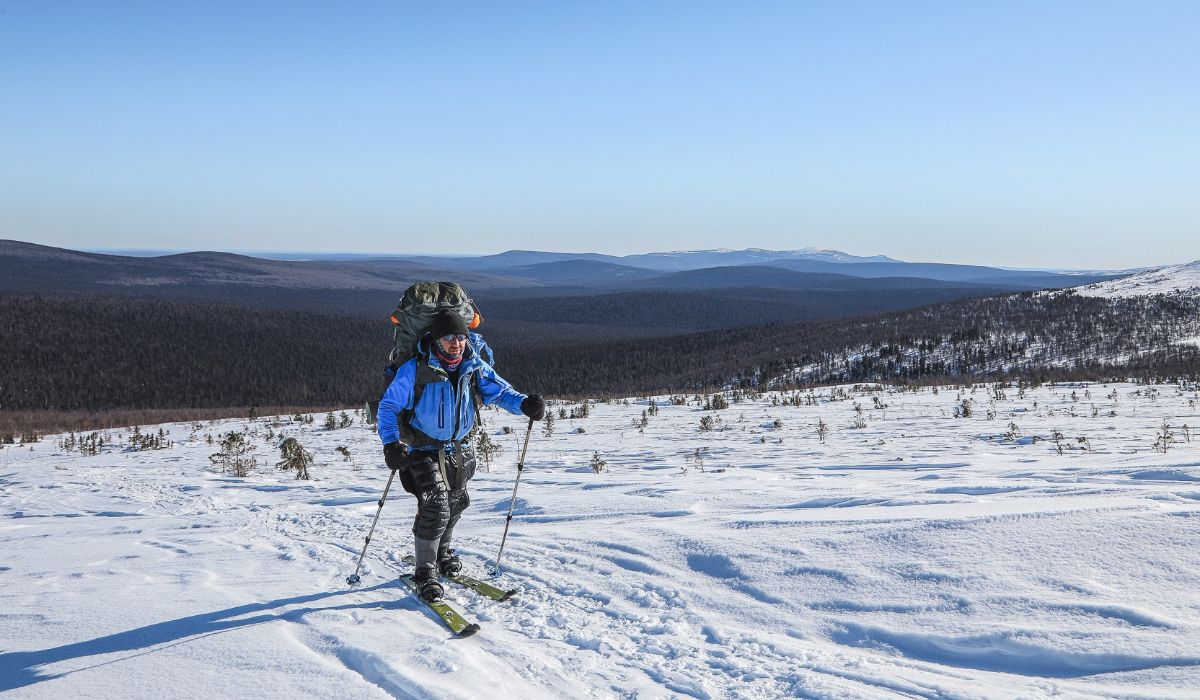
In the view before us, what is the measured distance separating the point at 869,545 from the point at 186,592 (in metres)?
4.44

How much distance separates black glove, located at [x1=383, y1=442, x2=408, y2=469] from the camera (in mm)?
4148

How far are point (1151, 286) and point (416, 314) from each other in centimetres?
5295

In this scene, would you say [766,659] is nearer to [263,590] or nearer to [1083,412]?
[263,590]

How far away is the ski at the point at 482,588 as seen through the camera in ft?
14.3

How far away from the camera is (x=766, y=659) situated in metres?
3.37

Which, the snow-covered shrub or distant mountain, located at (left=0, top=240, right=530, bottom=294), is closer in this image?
the snow-covered shrub

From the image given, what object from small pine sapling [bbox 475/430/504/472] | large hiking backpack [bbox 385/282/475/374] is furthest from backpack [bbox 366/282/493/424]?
small pine sapling [bbox 475/430/504/472]

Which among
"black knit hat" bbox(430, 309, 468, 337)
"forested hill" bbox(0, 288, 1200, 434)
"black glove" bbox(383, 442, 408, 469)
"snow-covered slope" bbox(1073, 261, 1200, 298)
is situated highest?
"snow-covered slope" bbox(1073, 261, 1200, 298)

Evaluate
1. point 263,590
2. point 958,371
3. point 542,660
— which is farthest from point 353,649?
point 958,371

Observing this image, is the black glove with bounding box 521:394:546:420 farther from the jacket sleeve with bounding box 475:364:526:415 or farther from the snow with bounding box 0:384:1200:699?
the snow with bounding box 0:384:1200:699

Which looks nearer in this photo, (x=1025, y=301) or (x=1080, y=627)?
(x=1080, y=627)

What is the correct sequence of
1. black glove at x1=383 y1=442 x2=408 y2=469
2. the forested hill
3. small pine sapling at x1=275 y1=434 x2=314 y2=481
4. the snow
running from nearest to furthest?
the snow
black glove at x1=383 y1=442 x2=408 y2=469
small pine sapling at x1=275 y1=434 x2=314 y2=481
the forested hill

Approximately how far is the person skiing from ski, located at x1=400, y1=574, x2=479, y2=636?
0.07 m

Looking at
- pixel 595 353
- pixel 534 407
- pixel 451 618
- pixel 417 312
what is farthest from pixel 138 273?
pixel 451 618
